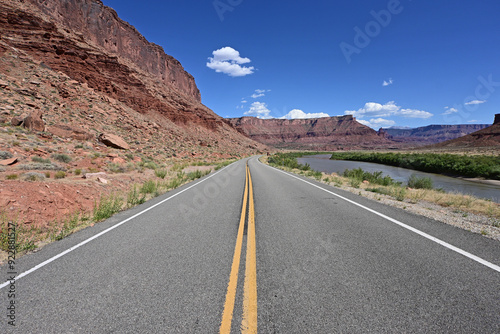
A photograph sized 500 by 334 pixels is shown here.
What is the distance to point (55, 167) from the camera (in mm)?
10062

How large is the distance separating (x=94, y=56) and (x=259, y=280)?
52.2 m

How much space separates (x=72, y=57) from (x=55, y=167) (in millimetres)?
34909

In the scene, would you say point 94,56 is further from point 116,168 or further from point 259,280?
point 259,280

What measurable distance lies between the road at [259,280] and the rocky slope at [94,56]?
75.7 feet

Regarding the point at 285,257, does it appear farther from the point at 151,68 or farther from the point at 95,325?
the point at 151,68

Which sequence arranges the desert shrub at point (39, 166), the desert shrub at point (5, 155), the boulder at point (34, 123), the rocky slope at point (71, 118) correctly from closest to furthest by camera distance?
the rocky slope at point (71, 118) < the desert shrub at point (39, 166) < the desert shrub at point (5, 155) < the boulder at point (34, 123)

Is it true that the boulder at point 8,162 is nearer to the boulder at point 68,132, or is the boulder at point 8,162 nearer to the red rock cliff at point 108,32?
the boulder at point 68,132

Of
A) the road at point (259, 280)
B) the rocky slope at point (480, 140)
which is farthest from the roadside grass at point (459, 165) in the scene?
the rocky slope at point (480, 140)

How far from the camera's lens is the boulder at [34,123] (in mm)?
15102

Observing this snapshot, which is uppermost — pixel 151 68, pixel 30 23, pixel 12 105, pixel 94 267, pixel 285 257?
pixel 151 68

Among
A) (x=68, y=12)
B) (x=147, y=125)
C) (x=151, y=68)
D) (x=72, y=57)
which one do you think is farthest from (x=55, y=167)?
(x=151, y=68)

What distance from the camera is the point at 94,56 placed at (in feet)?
130

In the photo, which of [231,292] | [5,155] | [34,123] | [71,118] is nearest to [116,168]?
[5,155]

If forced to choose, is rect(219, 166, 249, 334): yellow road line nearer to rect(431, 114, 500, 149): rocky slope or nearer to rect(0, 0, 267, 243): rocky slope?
rect(0, 0, 267, 243): rocky slope
